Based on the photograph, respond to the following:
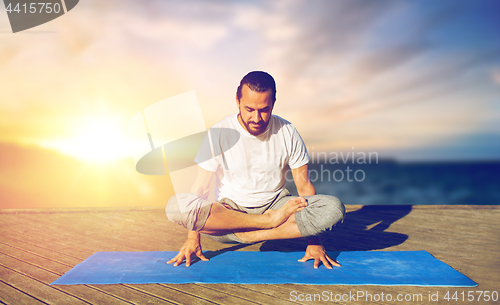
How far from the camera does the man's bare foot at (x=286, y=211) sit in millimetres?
2055

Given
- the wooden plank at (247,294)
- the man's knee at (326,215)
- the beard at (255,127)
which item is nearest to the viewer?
the wooden plank at (247,294)

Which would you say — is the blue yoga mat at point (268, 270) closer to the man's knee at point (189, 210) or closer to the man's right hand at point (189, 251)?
the man's right hand at point (189, 251)

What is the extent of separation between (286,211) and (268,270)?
43 centimetres

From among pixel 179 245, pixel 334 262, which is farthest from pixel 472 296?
pixel 179 245

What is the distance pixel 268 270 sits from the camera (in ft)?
6.55

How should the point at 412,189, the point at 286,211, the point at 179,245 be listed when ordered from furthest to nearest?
the point at 412,189
the point at 179,245
the point at 286,211

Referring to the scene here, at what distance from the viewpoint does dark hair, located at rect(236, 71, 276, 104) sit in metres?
2.08

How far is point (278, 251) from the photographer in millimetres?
2426

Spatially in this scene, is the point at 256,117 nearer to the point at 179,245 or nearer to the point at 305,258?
the point at 305,258

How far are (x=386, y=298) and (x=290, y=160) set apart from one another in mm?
1169

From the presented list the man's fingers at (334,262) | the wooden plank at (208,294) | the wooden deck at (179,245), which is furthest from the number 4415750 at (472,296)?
the wooden plank at (208,294)

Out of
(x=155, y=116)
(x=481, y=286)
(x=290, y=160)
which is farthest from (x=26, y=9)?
(x=481, y=286)

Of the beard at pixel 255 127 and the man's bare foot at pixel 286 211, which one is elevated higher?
A: the beard at pixel 255 127

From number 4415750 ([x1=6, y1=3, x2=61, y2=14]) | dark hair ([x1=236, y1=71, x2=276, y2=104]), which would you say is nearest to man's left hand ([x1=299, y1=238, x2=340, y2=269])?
dark hair ([x1=236, y1=71, x2=276, y2=104])
